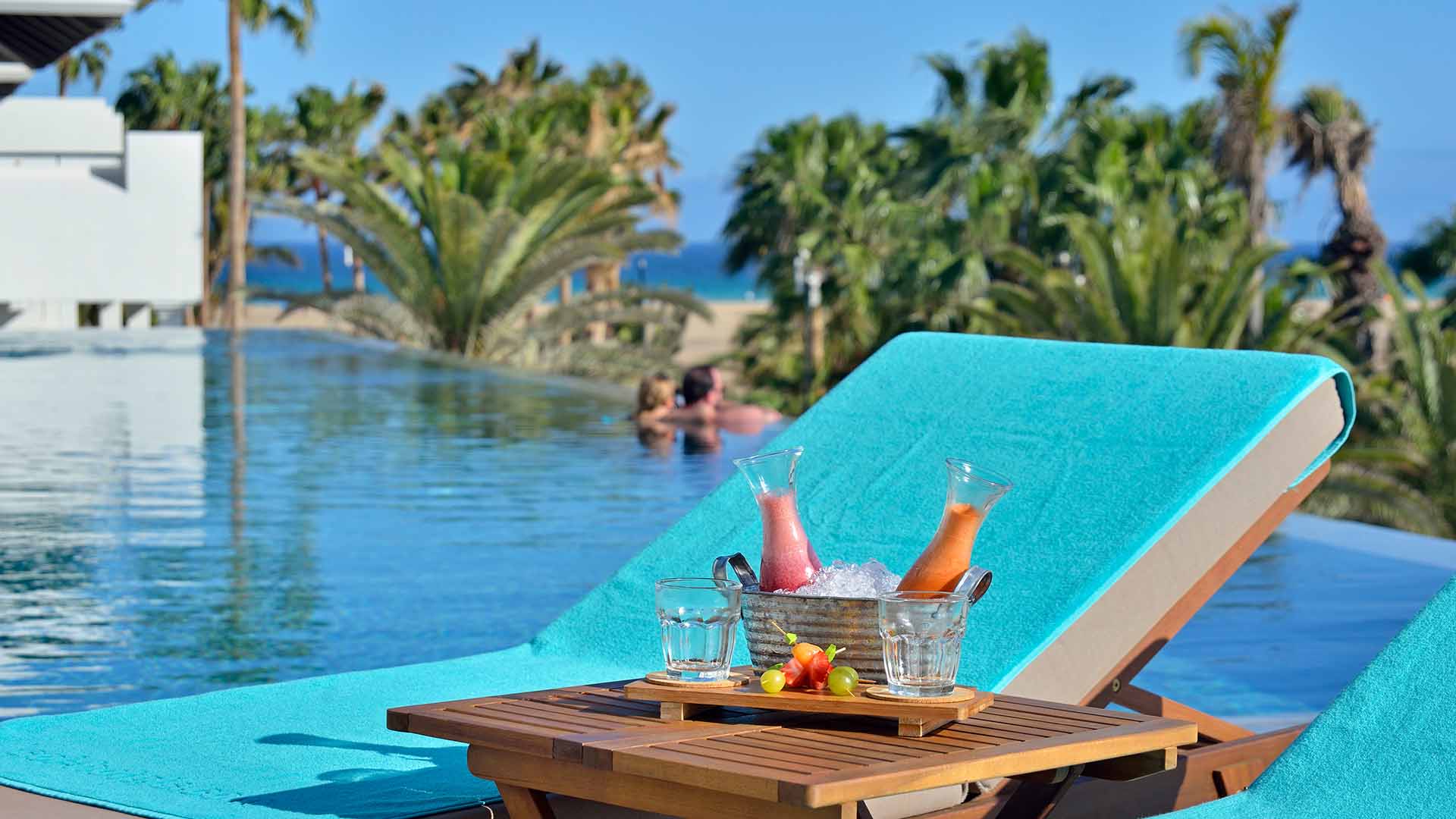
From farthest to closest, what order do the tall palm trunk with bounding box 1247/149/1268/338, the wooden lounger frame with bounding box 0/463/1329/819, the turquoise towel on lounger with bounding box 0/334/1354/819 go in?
the tall palm trunk with bounding box 1247/149/1268/338 → the wooden lounger frame with bounding box 0/463/1329/819 → the turquoise towel on lounger with bounding box 0/334/1354/819

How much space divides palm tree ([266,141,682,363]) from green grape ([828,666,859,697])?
14.3 meters

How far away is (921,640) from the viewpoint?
1945mm

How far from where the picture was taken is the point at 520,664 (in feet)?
10.7

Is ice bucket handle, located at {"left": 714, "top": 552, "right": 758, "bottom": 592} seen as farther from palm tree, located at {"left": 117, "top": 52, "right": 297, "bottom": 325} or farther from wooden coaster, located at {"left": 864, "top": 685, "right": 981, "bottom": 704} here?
palm tree, located at {"left": 117, "top": 52, "right": 297, "bottom": 325}

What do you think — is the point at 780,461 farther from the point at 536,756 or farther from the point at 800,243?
the point at 800,243

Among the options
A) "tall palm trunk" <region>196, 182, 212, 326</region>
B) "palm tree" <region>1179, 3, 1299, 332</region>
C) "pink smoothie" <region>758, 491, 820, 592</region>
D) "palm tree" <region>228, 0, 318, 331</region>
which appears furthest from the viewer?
"tall palm trunk" <region>196, 182, 212, 326</region>

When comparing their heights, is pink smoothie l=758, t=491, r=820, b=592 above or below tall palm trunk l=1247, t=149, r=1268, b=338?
below

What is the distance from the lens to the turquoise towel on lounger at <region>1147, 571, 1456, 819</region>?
216 cm

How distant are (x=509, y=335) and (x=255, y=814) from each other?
15.2 metres

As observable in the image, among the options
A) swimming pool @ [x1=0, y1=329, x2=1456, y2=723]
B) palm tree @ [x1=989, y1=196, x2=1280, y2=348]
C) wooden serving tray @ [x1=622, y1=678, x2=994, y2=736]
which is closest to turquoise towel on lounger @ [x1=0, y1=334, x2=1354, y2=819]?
wooden serving tray @ [x1=622, y1=678, x2=994, y2=736]

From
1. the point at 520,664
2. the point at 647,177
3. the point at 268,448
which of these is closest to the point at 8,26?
the point at 268,448

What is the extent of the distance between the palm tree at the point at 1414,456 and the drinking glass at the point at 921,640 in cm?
765

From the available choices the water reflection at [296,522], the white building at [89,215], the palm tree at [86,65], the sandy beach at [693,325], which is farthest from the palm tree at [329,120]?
the water reflection at [296,522]

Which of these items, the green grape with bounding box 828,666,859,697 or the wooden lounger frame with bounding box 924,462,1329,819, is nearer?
the green grape with bounding box 828,666,859,697
